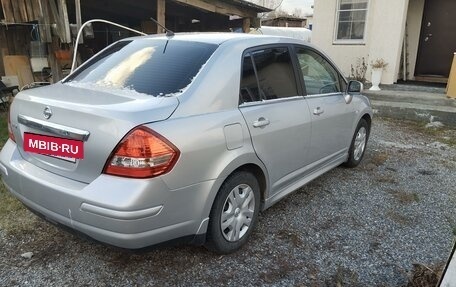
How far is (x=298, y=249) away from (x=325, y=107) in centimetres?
148

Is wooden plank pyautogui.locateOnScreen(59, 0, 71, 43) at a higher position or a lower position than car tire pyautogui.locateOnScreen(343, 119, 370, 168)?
higher

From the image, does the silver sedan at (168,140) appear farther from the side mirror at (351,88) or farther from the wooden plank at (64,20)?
the wooden plank at (64,20)

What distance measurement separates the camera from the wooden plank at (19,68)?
9422 millimetres

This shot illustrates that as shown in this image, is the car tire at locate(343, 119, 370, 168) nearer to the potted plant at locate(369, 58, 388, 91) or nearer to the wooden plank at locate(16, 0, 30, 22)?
the potted plant at locate(369, 58, 388, 91)

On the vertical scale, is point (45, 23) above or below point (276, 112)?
above

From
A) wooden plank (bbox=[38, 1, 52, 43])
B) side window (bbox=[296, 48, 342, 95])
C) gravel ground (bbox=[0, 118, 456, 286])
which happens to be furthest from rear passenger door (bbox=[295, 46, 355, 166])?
→ wooden plank (bbox=[38, 1, 52, 43])

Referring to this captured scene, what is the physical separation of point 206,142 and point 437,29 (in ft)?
32.3

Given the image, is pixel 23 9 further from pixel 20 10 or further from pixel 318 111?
pixel 318 111

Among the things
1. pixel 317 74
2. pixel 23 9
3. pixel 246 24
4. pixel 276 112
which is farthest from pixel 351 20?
pixel 276 112

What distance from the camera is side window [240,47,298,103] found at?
2.89 meters

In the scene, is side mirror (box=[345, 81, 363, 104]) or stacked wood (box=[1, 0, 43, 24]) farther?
stacked wood (box=[1, 0, 43, 24])

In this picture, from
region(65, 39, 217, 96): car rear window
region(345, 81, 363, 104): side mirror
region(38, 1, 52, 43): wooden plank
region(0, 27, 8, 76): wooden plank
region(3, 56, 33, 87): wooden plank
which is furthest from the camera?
region(0, 27, 8, 76): wooden plank

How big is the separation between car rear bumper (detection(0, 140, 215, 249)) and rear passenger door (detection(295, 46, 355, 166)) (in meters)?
1.59

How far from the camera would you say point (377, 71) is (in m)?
9.29
